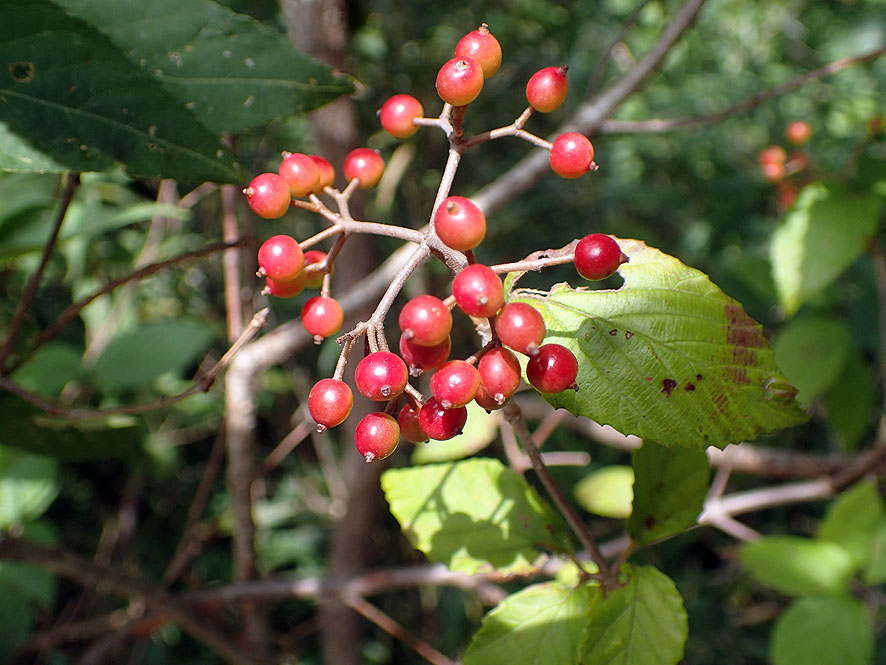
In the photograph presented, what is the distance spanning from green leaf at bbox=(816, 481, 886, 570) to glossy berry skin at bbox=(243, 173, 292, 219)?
1.29m

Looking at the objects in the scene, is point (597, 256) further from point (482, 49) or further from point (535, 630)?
point (535, 630)

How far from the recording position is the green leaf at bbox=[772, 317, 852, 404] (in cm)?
161

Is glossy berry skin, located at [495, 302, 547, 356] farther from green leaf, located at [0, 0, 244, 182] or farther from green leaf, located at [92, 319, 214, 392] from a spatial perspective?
green leaf, located at [92, 319, 214, 392]

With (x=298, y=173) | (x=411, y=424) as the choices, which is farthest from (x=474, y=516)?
(x=298, y=173)

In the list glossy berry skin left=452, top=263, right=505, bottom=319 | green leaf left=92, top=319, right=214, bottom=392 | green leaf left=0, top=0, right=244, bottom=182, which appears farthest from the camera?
green leaf left=92, top=319, right=214, bottom=392

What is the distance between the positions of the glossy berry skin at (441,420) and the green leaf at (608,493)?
2.77ft

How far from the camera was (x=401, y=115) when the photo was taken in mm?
746

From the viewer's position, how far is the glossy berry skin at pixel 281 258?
632mm

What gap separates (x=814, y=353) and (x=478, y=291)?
1.48 metres

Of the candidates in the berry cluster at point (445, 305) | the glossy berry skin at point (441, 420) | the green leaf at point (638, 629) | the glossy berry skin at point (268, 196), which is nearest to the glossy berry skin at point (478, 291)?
the berry cluster at point (445, 305)

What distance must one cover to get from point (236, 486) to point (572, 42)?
5.83 feet

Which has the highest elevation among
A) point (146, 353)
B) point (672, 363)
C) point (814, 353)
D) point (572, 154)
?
point (572, 154)

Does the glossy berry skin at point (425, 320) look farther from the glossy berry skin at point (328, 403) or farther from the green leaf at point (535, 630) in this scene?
the green leaf at point (535, 630)

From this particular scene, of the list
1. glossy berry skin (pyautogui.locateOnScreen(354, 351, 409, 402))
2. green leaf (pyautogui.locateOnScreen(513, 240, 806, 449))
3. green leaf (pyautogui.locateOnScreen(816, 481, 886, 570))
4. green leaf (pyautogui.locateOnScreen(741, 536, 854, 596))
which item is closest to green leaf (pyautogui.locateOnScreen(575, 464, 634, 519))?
green leaf (pyautogui.locateOnScreen(741, 536, 854, 596))
